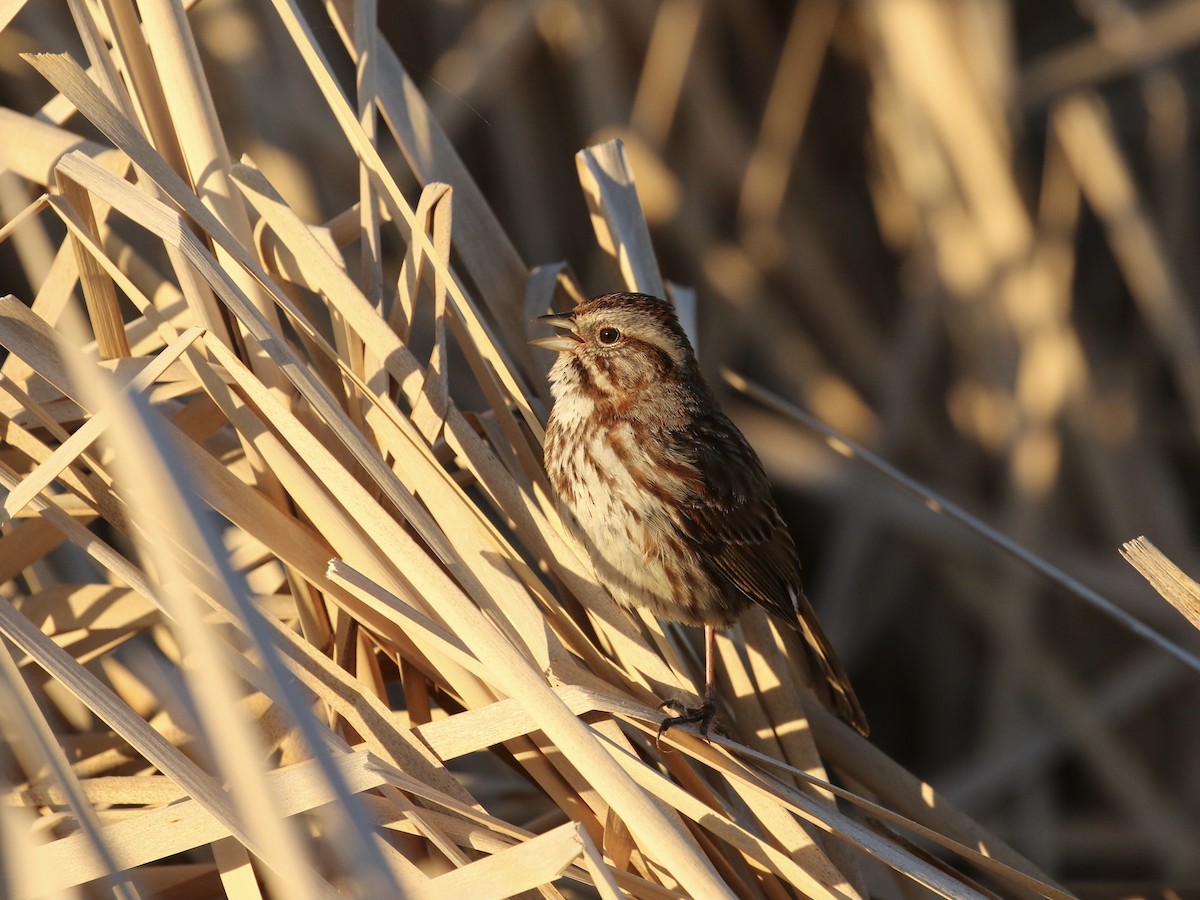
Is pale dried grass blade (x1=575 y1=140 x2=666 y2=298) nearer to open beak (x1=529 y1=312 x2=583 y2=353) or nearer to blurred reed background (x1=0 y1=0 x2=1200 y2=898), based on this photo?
blurred reed background (x1=0 y1=0 x2=1200 y2=898)

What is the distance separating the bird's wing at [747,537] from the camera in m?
2.37

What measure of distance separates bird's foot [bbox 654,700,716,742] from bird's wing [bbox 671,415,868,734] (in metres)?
0.34

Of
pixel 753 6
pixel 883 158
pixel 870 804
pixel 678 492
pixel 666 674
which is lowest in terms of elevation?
pixel 870 804

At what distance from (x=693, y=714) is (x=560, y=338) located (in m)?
0.78

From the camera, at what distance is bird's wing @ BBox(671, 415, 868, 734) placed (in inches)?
93.2

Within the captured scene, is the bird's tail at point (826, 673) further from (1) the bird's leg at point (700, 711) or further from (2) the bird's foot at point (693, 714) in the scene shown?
(2) the bird's foot at point (693, 714)

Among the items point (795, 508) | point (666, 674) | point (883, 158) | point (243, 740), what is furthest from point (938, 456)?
point (243, 740)

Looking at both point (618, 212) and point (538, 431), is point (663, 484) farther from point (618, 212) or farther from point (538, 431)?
point (618, 212)

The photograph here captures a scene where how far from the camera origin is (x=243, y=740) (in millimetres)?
1119

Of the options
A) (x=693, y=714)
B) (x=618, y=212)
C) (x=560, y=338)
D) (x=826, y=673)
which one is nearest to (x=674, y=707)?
(x=693, y=714)

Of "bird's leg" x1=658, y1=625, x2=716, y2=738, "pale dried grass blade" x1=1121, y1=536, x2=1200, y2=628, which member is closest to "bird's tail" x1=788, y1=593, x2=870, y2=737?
"bird's leg" x1=658, y1=625, x2=716, y2=738

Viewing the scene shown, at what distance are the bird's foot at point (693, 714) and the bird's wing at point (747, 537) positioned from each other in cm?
34

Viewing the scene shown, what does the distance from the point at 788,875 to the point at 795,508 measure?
2.48m

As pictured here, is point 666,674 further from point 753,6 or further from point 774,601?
point 753,6
